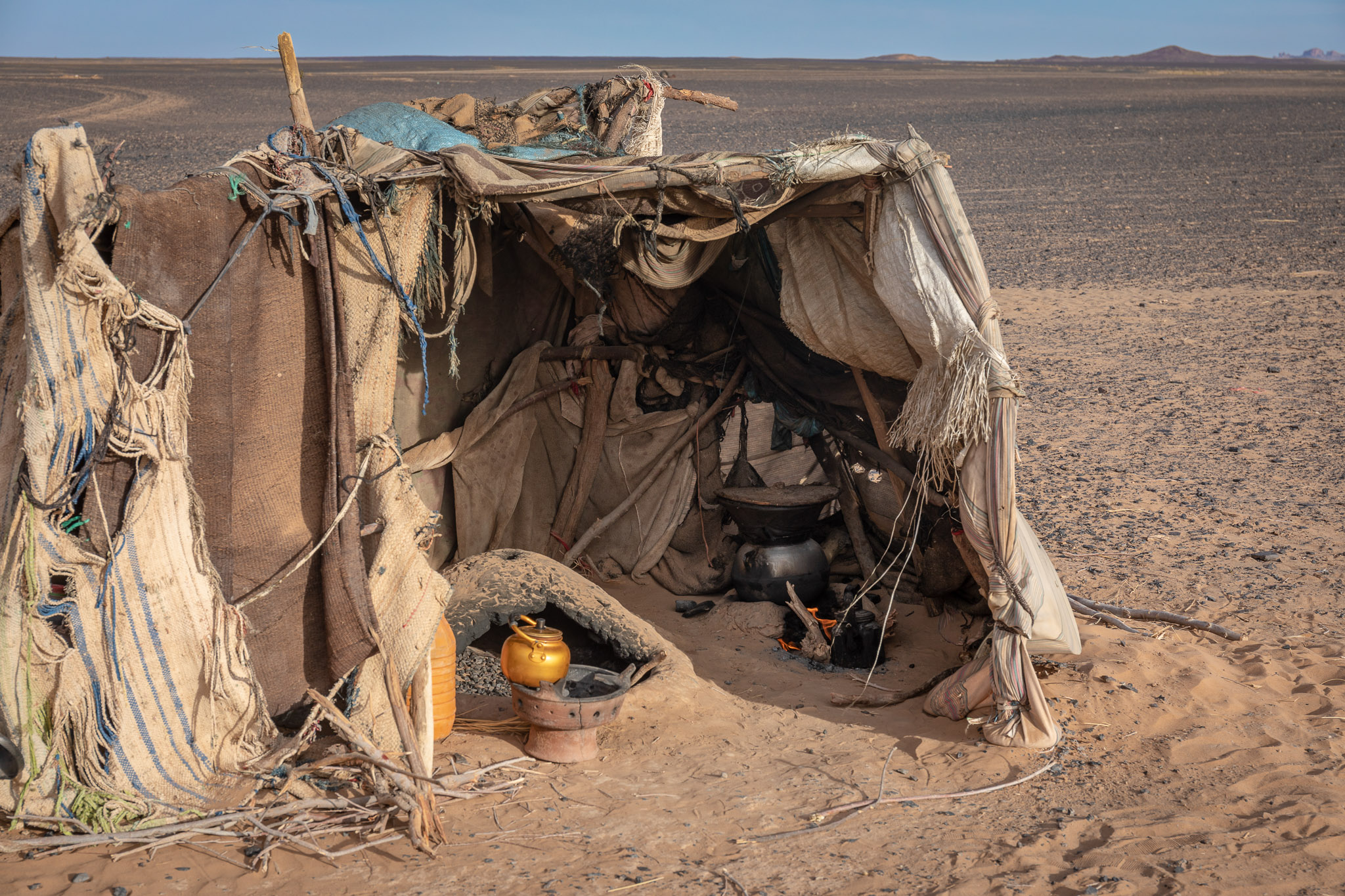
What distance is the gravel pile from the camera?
539cm

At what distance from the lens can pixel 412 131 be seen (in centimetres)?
487

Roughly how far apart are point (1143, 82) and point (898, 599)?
57.4 m

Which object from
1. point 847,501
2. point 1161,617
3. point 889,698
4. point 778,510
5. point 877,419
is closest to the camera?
point 889,698

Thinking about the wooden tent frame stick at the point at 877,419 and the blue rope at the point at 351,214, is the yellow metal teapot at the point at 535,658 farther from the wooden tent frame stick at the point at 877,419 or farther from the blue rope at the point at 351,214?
the wooden tent frame stick at the point at 877,419

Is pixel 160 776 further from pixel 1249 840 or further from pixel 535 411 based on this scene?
pixel 1249 840

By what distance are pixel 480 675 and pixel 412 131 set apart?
269cm

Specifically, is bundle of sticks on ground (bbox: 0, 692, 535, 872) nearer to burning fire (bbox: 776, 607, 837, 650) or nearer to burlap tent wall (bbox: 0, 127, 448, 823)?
burlap tent wall (bbox: 0, 127, 448, 823)

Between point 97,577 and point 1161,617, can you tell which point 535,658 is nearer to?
point 97,577

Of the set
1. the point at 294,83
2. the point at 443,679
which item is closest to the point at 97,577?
the point at 443,679

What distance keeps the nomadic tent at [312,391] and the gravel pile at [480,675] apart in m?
1.13

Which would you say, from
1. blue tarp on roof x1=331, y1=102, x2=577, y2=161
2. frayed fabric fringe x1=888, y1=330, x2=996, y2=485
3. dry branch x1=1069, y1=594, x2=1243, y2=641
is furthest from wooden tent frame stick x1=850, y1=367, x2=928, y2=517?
blue tarp on roof x1=331, y1=102, x2=577, y2=161

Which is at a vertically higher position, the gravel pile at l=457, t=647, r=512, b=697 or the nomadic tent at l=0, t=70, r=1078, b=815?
the nomadic tent at l=0, t=70, r=1078, b=815

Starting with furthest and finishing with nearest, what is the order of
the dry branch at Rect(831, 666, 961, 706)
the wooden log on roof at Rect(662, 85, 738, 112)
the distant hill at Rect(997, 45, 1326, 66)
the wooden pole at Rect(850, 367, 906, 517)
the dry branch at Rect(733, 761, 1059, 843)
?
the distant hill at Rect(997, 45, 1326, 66) → the wooden log on roof at Rect(662, 85, 738, 112) → the wooden pole at Rect(850, 367, 906, 517) → the dry branch at Rect(831, 666, 961, 706) → the dry branch at Rect(733, 761, 1059, 843)

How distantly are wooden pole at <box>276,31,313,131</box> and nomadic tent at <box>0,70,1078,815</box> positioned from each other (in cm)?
10
